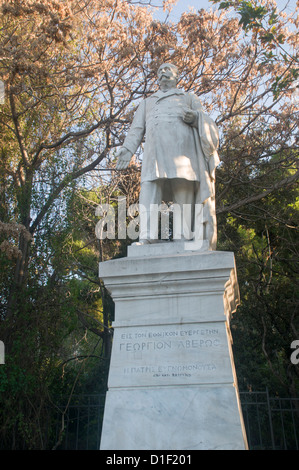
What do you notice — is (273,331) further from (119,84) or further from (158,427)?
(158,427)

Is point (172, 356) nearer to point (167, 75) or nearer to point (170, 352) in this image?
point (170, 352)

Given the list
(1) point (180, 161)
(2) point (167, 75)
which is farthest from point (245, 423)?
(2) point (167, 75)

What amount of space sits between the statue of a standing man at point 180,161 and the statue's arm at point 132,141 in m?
0.01

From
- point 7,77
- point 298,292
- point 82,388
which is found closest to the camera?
point 7,77

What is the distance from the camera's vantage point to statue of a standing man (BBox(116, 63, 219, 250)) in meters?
5.56

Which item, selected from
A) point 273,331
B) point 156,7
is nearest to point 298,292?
point 273,331

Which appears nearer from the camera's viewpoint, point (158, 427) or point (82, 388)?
point (158, 427)

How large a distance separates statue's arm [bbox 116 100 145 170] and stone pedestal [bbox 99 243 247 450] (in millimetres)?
1398

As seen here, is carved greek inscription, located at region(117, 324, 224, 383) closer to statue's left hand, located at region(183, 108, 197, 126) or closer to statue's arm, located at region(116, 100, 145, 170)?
statue's arm, located at region(116, 100, 145, 170)

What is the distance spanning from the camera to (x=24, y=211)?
9.92m

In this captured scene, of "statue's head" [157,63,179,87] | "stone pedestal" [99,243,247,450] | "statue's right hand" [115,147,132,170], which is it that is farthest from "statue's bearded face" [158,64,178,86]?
"stone pedestal" [99,243,247,450]

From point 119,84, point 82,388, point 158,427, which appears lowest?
point 158,427

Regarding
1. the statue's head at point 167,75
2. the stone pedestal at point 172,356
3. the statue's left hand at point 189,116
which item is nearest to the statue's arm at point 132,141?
the statue's head at point 167,75
